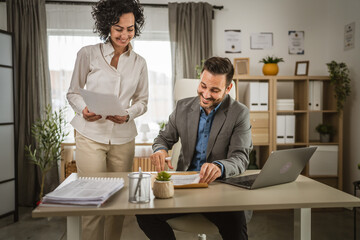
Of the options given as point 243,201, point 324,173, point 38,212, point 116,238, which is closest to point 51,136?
point 116,238

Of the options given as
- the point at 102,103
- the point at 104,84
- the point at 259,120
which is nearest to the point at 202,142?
the point at 102,103

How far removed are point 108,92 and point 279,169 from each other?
1090mm

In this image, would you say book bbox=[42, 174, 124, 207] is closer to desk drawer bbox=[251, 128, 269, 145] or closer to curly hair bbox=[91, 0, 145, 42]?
curly hair bbox=[91, 0, 145, 42]

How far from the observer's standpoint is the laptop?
118 cm

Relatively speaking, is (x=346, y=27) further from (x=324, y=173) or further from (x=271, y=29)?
(x=324, y=173)

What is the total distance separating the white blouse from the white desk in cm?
66

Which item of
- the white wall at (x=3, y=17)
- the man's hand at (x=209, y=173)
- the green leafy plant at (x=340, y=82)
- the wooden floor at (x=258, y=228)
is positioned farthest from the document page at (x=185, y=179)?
the white wall at (x=3, y=17)

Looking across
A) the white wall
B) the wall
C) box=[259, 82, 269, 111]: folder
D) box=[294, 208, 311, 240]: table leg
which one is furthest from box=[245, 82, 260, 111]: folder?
the white wall

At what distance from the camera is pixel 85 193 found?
1069mm

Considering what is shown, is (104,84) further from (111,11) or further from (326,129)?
(326,129)

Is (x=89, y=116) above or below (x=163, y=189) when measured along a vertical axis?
above

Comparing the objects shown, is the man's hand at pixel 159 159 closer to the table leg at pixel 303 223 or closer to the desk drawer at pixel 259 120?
the table leg at pixel 303 223

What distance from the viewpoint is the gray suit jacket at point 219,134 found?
5.19ft

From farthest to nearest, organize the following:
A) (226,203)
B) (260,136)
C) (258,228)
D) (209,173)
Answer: (260,136), (258,228), (209,173), (226,203)
